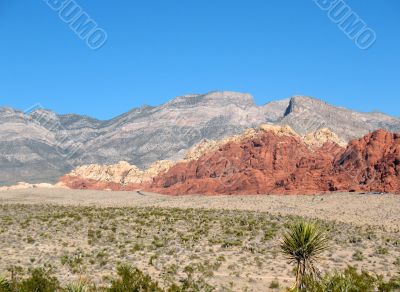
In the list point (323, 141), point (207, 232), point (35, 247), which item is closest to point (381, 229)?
point (207, 232)

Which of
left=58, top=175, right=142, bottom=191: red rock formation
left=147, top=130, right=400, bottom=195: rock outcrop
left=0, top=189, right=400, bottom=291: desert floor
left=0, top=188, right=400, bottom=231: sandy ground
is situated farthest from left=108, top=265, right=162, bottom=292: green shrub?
left=58, top=175, right=142, bottom=191: red rock formation

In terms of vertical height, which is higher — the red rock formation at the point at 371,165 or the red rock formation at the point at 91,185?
the red rock formation at the point at 371,165

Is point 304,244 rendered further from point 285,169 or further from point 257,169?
point 285,169

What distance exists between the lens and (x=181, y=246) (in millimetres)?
31297

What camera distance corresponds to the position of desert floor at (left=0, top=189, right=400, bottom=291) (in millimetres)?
25531

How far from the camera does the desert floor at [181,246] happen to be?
25531mm

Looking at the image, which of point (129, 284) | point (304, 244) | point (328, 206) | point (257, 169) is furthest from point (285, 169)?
point (129, 284)

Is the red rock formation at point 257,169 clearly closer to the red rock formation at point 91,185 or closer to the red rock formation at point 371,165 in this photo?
the red rock formation at point 371,165

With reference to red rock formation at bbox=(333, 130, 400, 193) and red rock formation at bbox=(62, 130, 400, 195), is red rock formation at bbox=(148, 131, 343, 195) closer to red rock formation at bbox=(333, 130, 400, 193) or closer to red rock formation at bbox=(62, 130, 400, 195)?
red rock formation at bbox=(62, 130, 400, 195)

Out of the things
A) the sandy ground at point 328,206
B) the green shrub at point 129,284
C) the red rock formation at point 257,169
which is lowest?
the green shrub at point 129,284

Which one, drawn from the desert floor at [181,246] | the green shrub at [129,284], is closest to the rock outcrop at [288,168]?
the desert floor at [181,246]

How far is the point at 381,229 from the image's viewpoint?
39625mm

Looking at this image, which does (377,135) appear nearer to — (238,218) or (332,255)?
(238,218)

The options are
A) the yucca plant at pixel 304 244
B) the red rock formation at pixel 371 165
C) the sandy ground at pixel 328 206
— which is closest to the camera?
the yucca plant at pixel 304 244
